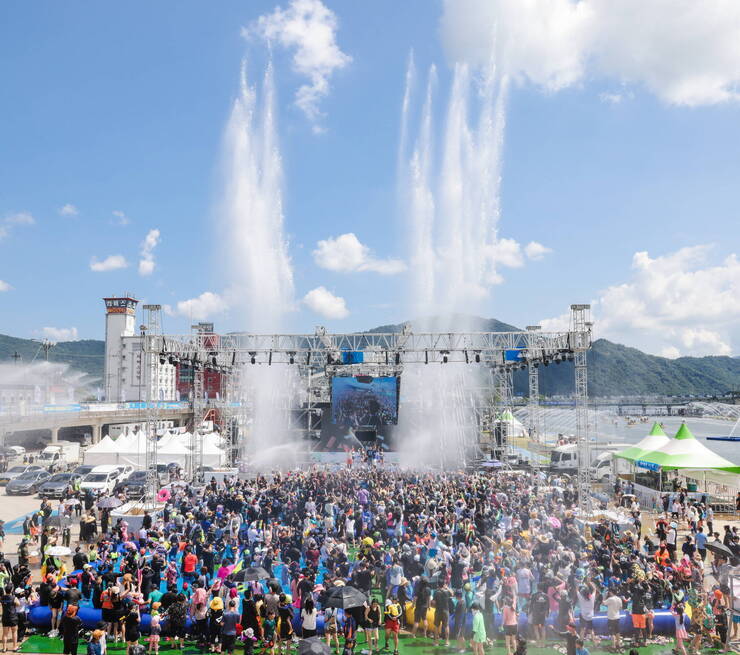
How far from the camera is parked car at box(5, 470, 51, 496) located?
28.2m

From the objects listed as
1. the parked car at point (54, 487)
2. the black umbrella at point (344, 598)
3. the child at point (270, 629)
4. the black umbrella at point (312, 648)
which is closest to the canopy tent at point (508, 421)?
the parked car at point (54, 487)

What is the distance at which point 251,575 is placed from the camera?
459 inches

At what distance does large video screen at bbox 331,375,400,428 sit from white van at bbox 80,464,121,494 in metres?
15.7

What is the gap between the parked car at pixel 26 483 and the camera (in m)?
28.2

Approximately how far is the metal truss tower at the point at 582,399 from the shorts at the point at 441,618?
11.4 metres

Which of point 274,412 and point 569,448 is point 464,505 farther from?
point 274,412

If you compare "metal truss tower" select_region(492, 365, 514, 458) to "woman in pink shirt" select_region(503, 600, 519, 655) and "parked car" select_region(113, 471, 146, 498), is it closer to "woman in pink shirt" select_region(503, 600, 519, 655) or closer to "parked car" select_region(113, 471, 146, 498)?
"parked car" select_region(113, 471, 146, 498)

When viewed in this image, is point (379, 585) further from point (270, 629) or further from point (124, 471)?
point (124, 471)

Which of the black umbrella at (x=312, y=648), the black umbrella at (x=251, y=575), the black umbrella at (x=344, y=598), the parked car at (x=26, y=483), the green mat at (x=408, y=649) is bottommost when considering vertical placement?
the parked car at (x=26, y=483)

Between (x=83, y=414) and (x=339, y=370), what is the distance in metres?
26.3

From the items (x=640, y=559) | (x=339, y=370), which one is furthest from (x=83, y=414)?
(x=640, y=559)

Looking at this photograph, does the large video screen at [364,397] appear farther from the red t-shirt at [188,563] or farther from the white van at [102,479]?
the red t-shirt at [188,563]

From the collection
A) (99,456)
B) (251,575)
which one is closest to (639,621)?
(251,575)

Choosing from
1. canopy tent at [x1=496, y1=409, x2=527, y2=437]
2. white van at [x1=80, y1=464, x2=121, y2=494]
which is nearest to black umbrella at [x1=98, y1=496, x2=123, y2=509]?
white van at [x1=80, y1=464, x2=121, y2=494]
